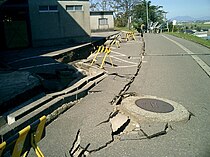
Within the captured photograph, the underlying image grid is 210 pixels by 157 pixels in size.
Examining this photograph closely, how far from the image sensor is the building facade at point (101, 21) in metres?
40.0

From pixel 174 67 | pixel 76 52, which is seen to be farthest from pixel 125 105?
pixel 76 52

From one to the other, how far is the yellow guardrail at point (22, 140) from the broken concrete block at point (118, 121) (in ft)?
6.49

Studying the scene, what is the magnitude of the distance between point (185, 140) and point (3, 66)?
31.7 ft

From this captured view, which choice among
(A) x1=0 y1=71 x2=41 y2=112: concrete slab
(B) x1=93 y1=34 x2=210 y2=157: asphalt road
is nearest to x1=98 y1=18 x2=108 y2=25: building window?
(B) x1=93 y1=34 x2=210 y2=157: asphalt road

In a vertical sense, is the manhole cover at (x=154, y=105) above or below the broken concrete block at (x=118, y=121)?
above

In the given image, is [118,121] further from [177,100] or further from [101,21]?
[101,21]

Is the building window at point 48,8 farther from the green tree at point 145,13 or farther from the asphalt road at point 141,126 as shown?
the green tree at point 145,13

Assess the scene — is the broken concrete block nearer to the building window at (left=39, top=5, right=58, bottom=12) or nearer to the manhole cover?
the manhole cover

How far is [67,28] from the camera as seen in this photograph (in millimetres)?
20016

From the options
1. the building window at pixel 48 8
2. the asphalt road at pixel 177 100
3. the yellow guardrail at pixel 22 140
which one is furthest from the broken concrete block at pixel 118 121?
the building window at pixel 48 8

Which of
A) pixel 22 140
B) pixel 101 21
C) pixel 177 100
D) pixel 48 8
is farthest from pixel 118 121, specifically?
pixel 101 21

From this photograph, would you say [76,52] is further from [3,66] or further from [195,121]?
[195,121]

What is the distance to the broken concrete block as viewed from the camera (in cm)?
461

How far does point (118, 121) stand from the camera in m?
4.89
